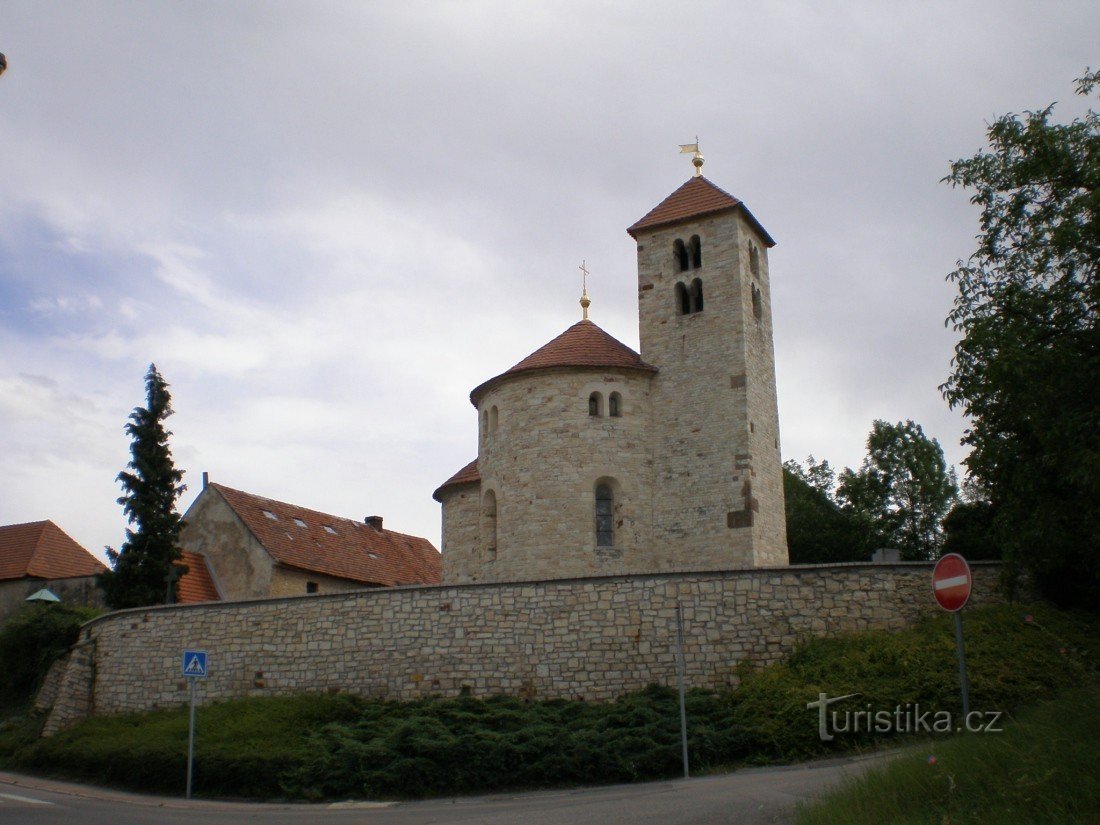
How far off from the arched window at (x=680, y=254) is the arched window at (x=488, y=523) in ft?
29.1

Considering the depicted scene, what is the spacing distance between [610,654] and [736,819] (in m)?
8.16

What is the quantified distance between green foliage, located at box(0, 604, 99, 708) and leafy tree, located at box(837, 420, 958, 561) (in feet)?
111

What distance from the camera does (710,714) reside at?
1708cm

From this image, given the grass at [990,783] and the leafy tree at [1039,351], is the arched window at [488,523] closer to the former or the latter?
the leafy tree at [1039,351]

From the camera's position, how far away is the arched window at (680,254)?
101 ft

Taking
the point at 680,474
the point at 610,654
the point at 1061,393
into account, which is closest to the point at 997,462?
the point at 1061,393

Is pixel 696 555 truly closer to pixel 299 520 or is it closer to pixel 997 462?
pixel 997 462

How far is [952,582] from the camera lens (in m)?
10.7

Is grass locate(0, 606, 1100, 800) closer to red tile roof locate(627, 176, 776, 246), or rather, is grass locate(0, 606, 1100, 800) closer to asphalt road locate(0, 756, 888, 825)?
asphalt road locate(0, 756, 888, 825)

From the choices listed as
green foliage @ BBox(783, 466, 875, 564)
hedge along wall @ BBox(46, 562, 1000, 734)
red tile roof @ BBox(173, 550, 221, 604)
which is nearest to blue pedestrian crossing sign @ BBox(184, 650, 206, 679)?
hedge along wall @ BBox(46, 562, 1000, 734)

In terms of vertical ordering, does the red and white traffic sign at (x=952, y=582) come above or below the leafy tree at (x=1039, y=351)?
below

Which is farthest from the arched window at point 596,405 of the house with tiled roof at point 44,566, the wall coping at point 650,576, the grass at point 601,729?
the house with tiled roof at point 44,566

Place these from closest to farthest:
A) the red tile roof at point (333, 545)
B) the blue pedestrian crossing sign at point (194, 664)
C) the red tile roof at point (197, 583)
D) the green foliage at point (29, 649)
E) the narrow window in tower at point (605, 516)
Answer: the blue pedestrian crossing sign at point (194, 664), the green foliage at point (29, 649), the narrow window in tower at point (605, 516), the red tile roof at point (197, 583), the red tile roof at point (333, 545)

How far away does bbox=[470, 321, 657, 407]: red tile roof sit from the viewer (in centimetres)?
2845
